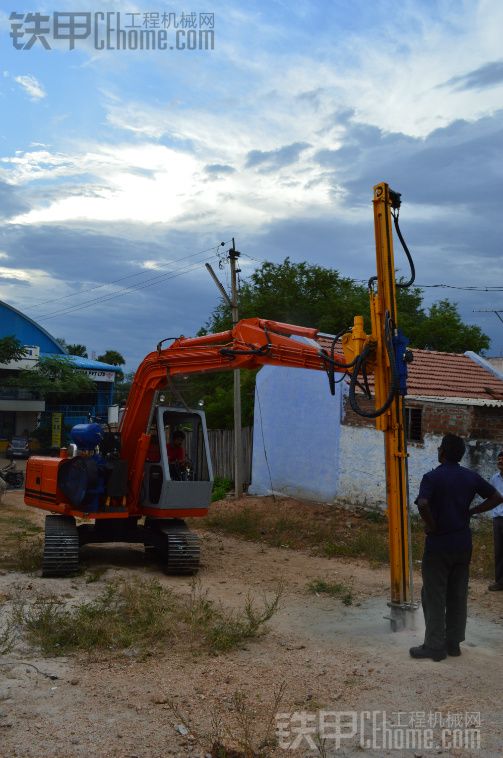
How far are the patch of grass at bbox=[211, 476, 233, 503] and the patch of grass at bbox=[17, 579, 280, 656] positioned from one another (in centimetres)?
1089

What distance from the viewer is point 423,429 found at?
50.2ft

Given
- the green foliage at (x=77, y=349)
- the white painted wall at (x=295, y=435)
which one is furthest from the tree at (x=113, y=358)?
the white painted wall at (x=295, y=435)

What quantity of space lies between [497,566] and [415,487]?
18.3 ft

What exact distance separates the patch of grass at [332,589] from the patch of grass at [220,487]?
9.44 metres

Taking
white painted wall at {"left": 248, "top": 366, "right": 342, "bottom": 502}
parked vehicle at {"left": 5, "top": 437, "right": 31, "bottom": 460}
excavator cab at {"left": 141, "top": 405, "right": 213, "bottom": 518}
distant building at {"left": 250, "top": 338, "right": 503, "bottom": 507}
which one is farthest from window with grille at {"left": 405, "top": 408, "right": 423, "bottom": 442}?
parked vehicle at {"left": 5, "top": 437, "right": 31, "bottom": 460}

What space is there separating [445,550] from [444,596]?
1.35 ft

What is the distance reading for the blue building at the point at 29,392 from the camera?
37.2m

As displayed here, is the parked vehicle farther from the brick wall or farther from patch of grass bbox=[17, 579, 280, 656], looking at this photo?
patch of grass bbox=[17, 579, 280, 656]

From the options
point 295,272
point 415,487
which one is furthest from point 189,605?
point 295,272

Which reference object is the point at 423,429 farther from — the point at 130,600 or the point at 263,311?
the point at 263,311

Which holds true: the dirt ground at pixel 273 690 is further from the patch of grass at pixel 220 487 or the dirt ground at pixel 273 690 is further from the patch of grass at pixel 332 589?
the patch of grass at pixel 220 487

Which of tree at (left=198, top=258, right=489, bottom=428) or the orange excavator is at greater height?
tree at (left=198, top=258, right=489, bottom=428)

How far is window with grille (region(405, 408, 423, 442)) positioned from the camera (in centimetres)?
1540

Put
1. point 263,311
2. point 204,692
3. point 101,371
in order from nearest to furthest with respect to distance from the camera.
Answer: point 204,692 → point 263,311 → point 101,371
